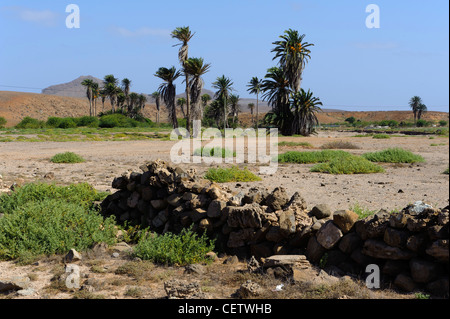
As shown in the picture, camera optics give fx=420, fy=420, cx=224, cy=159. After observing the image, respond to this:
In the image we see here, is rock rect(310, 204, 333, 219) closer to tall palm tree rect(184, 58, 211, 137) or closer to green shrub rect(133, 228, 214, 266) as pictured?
green shrub rect(133, 228, 214, 266)

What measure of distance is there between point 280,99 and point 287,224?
41664mm

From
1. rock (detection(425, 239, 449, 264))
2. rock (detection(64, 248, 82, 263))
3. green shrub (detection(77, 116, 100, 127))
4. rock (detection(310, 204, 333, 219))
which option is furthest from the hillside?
rock (detection(425, 239, 449, 264))

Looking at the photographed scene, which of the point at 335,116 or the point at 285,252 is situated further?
the point at 335,116

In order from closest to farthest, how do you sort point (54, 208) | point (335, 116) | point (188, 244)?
point (188, 244) < point (54, 208) < point (335, 116)

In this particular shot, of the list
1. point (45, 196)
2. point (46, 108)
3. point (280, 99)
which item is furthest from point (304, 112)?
point (46, 108)

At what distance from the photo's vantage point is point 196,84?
146 feet

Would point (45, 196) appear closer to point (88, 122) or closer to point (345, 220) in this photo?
point (345, 220)

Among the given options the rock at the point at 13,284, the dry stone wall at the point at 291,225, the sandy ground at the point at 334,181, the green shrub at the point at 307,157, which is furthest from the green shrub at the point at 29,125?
the rock at the point at 13,284

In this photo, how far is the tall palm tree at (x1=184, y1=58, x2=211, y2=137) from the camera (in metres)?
43.3

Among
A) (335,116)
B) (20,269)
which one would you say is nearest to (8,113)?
(335,116)

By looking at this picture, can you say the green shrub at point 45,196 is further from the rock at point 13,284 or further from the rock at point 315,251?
the rock at point 315,251

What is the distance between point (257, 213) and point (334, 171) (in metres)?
8.48

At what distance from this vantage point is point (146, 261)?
5.30m
